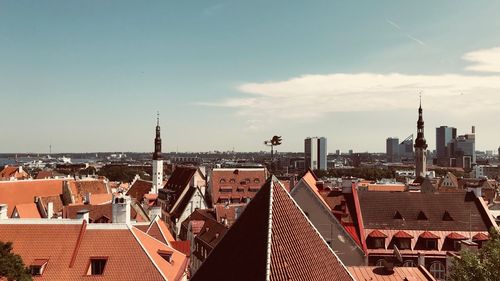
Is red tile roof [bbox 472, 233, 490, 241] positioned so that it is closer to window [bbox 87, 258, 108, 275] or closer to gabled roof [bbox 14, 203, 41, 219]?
window [bbox 87, 258, 108, 275]

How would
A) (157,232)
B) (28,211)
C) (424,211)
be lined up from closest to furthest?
1. (157,232)
2. (424,211)
3. (28,211)

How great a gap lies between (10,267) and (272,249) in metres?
12.7

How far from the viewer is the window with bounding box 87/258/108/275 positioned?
28766 mm

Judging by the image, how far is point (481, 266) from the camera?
22531 millimetres

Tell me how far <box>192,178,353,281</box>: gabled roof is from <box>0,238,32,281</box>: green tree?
9143 mm

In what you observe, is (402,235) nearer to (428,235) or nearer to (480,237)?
(428,235)

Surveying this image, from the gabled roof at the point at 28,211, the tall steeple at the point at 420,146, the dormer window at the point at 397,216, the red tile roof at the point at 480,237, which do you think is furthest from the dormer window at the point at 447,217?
the tall steeple at the point at 420,146

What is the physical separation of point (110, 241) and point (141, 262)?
2866 millimetres

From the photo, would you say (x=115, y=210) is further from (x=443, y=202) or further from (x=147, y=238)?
(x=443, y=202)

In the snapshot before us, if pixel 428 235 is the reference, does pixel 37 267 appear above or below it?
below

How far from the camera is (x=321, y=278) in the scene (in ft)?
51.3

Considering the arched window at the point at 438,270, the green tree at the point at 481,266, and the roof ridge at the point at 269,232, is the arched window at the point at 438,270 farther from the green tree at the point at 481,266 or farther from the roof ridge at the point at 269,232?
the roof ridge at the point at 269,232

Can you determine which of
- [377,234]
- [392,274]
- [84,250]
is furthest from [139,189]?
[392,274]

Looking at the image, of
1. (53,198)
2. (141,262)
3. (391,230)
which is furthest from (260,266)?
(53,198)
